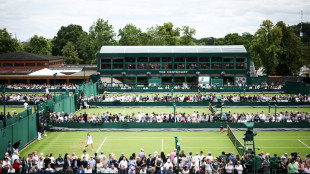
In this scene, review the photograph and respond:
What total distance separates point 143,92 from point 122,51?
13608 millimetres

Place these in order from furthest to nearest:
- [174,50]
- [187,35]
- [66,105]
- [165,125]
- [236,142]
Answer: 1. [187,35]
2. [174,50]
3. [66,105]
4. [165,125]
5. [236,142]

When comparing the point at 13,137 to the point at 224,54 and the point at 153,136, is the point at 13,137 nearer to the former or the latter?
the point at 153,136

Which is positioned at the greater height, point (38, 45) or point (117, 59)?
point (38, 45)

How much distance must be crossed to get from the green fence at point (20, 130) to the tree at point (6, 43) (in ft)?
269

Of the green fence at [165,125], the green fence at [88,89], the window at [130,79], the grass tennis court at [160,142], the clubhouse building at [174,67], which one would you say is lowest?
the grass tennis court at [160,142]

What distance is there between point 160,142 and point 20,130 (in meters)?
11.2

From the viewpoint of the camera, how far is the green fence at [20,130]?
24781 millimetres

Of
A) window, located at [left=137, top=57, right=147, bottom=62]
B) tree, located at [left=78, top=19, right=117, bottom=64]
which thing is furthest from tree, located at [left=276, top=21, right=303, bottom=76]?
tree, located at [left=78, top=19, right=117, bottom=64]

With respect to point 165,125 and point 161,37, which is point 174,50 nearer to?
point 161,37

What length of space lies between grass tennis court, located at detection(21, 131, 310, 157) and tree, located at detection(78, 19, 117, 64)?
2852 inches

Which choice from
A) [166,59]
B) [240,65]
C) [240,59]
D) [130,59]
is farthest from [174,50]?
[240,65]

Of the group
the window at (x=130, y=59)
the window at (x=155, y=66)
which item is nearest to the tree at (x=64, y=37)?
the window at (x=130, y=59)

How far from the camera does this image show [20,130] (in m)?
27.9

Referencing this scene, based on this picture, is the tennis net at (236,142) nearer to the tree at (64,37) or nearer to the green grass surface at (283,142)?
the green grass surface at (283,142)
